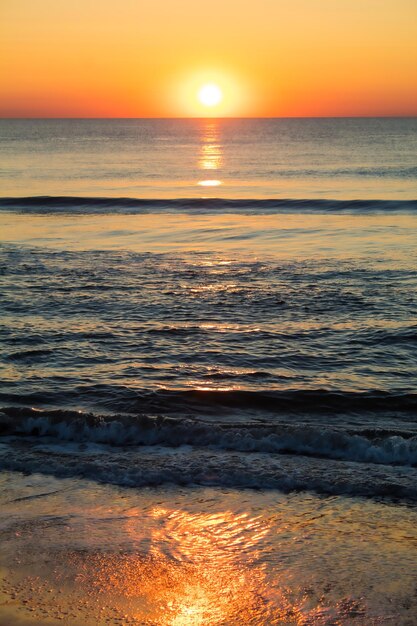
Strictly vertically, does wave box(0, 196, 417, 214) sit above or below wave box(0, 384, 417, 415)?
above

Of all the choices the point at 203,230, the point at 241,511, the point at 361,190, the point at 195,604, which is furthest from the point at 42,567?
the point at 361,190

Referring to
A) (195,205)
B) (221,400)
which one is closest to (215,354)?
(221,400)

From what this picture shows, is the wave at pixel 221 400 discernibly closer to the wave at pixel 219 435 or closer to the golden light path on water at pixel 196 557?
the wave at pixel 219 435

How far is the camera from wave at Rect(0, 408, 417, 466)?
892 cm

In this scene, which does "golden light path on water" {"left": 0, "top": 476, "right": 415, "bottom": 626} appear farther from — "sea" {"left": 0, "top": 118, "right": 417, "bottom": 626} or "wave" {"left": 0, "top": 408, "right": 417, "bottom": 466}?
"wave" {"left": 0, "top": 408, "right": 417, "bottom": 466}

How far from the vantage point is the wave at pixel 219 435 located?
29.3 ft

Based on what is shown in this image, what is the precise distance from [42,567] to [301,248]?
1733cm

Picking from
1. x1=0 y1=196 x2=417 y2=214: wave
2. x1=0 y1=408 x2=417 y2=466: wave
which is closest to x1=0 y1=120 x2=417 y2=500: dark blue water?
x1=0 y1=408 x2=417 y2=466: wave

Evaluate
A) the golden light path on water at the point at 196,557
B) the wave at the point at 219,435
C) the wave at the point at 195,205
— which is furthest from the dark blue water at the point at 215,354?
the wave at the point at 195,205

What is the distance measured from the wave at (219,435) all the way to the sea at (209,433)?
0.09 ft

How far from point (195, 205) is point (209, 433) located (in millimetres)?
26450

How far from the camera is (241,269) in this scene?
19391mm

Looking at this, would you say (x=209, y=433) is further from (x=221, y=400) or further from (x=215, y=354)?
(x=215, y=354)

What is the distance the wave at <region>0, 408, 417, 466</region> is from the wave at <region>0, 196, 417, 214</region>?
76.7 ft
